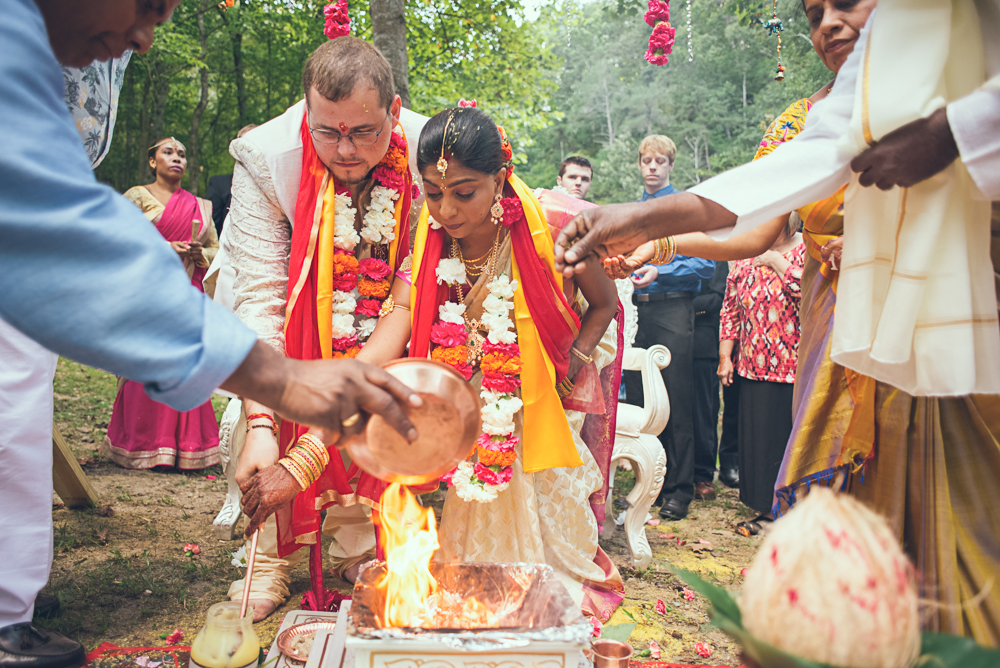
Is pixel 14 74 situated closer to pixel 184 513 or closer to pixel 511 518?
pixel 511 518

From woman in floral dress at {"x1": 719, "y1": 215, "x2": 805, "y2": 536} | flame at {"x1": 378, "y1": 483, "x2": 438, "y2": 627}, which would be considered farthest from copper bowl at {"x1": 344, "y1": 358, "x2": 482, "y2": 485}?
woman in floral dress at {"x1": 719, "y1": 215, "x2": 805, "y2": 536}

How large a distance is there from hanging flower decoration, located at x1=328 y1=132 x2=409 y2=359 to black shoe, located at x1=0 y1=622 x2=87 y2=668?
1.38 m

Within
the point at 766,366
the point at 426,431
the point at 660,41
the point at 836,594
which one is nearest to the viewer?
the point at 836,594

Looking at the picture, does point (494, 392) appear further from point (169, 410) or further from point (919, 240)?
point (169, 410)

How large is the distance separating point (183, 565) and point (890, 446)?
10.7 feet

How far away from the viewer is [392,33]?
4.96 meters

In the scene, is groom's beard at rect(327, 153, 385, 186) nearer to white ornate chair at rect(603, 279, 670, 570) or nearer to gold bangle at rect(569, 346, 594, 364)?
gold bangle at rect(569, 346, 594, 364)

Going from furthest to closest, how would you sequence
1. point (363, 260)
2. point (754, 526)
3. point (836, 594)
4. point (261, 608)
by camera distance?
point (754, 526)
point (363, 260)
point (261, 608)
point (836, 594)

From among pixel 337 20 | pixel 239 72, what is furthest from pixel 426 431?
pixel 239 72

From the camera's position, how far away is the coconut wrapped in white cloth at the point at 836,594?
3.23 ft

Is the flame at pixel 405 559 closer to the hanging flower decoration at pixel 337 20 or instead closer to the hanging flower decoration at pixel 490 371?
the hanging flower decoration at pixel 490 371

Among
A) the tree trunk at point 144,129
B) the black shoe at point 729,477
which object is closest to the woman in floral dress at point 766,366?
the black shoe at point 729,477

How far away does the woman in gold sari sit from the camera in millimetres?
1542

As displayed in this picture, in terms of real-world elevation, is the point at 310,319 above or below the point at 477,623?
above
